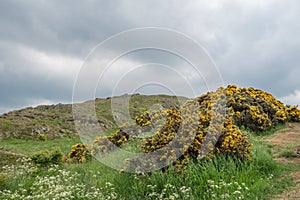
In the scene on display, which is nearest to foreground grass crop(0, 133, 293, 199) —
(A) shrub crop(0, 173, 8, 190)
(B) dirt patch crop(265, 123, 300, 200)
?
(B) dirt patch crop(265, 123, 300, 200)

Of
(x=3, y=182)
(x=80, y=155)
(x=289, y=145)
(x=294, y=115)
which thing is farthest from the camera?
(x=294, y=115)

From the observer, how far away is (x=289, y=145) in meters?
11.0

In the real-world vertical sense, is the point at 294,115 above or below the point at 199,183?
above

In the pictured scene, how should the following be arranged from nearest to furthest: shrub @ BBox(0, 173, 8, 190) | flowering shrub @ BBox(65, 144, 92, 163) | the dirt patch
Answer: the dirt patch → shrub @ BBox(0, 173, 8, 190) → flowering shrub @ BBox(65, 144, 92, 163)

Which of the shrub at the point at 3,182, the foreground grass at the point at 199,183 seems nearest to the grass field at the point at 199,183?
the foreground grass at the point at 199,183

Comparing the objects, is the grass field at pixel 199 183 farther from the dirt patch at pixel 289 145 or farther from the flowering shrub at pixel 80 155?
the flowering shrub at pixel 80 155

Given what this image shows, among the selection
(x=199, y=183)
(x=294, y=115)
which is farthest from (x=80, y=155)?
(x=294, y=115)

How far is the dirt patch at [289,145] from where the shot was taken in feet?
21.4

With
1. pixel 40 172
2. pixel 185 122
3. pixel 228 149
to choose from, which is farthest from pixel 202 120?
pixel 40 172

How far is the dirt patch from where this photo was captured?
653 cm

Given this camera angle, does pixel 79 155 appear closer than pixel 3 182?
No

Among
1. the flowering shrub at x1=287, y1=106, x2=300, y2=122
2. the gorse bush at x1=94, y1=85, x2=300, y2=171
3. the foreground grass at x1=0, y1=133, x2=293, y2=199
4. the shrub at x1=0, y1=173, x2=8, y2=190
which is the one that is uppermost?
the flowering shrub at x1=287, y1=106, x2=300, y2=122

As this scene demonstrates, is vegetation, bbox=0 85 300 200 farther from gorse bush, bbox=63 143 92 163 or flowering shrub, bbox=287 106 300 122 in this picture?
flowering shrub, bbox=287 106 300 122

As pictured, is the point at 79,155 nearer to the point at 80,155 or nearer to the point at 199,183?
the point at 80,155
